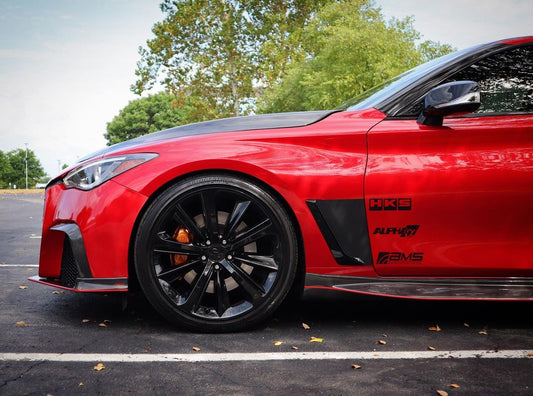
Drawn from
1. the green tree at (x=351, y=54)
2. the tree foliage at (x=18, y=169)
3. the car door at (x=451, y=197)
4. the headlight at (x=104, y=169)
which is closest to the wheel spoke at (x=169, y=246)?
the headlight at (x=104, y=169)

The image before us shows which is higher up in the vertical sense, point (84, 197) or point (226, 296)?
point (84, 197)

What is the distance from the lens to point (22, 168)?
116500 millimetres

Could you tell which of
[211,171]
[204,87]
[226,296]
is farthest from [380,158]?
[204,87]

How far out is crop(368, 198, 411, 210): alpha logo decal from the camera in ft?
9.37

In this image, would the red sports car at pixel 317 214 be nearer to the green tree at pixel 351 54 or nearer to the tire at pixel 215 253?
the tire at pixel 215 253

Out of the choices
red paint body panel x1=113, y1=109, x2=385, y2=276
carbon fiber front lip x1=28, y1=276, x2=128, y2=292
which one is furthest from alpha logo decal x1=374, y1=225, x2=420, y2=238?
carbon fiber front lip x1=28, y1=276, x2=128, y2=292

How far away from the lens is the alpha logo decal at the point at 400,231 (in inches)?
113

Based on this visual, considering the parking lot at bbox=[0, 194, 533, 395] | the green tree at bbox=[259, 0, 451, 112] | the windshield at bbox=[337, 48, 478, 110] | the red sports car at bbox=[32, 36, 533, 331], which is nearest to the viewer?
the parking lot at bbox=[0, 194, 533, 395]

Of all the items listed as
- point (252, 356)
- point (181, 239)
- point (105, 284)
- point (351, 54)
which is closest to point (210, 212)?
point (181, 239)

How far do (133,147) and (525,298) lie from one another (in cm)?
228

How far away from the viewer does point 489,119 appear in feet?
A: 9.80

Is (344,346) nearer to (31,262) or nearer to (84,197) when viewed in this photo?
(84,197)

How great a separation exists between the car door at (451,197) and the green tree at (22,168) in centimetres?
12114

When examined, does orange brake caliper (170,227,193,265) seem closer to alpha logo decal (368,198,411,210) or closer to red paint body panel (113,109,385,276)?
red paint body panel (113,109,385,276)
